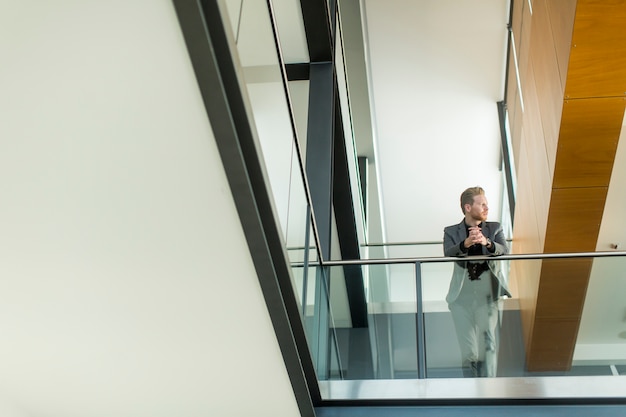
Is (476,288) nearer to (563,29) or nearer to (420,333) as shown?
(420,333)

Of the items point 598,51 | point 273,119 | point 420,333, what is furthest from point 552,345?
point 273,119

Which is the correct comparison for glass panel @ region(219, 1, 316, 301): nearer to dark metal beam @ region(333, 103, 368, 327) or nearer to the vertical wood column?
the vertical wood column

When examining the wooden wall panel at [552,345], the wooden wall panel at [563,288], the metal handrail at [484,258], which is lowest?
the wooden wall panel at [552,345]

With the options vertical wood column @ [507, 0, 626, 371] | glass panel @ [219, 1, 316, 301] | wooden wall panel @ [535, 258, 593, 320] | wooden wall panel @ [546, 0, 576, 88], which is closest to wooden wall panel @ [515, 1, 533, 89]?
vertical wood column @ [507, 0, 626, 371]

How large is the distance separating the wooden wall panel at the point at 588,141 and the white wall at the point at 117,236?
2.72m

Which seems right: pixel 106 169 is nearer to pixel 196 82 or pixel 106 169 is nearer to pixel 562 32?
pixel 196 82

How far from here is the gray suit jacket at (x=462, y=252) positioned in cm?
469

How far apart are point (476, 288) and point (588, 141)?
1379mm

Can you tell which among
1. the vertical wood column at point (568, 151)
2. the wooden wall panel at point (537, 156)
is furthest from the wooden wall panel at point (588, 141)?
the wooden wall panel at point (537, 156)

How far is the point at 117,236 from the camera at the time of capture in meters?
2.92

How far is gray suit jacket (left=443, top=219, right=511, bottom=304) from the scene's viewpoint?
15.4ft

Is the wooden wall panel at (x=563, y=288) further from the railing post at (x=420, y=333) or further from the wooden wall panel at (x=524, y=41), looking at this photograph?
the wooden wall panel at (x=524, y=41)

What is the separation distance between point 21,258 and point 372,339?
2.51m

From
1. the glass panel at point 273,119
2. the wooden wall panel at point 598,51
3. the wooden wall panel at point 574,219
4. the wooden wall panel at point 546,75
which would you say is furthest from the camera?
the wooden wall panel at point 574,219
